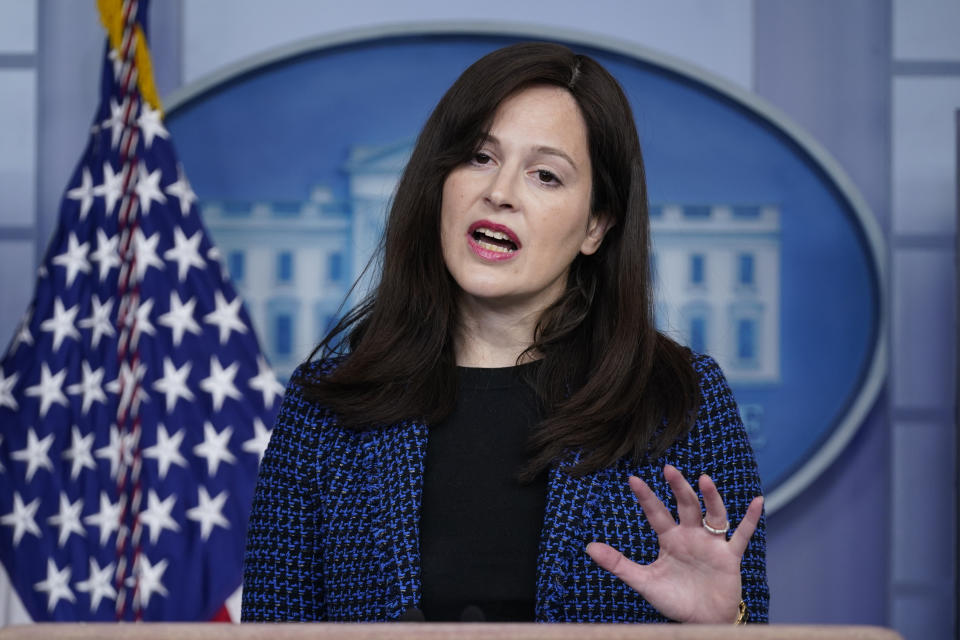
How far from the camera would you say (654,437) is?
136cm

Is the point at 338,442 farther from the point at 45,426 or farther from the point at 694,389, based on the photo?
the point at 45,426

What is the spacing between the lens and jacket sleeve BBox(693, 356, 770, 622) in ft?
4.28

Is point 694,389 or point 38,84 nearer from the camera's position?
point 694,389

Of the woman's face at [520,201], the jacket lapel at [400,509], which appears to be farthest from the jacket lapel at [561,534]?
the woman's face at [520,201]

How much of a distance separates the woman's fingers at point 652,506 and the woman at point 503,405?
0.23 metres

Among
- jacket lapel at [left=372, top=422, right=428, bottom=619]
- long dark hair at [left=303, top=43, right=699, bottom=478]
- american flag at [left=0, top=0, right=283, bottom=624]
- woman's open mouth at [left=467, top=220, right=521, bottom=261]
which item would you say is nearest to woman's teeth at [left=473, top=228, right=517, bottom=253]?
woman's open mouth at [left=467, top=220, right=521, bottom=261]

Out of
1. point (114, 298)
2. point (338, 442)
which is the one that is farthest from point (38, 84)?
point (338, 442)

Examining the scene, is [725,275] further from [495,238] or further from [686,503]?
[686,503]

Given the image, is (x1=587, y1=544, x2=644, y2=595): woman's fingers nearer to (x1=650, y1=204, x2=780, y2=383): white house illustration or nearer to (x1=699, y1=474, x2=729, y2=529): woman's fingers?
(x1=699, y1=474, x2=729, y2=529): woman's fingers

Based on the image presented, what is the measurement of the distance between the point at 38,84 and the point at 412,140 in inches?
37.9

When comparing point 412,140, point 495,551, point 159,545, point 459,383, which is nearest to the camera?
point 495,551

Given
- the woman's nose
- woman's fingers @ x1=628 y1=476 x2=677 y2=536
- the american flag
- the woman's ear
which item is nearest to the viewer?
woman's fingers @ x1=628 y1=476 x2=677 y2=536

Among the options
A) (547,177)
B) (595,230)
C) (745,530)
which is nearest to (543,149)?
(547,177)

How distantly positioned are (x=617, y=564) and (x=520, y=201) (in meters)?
0.52
